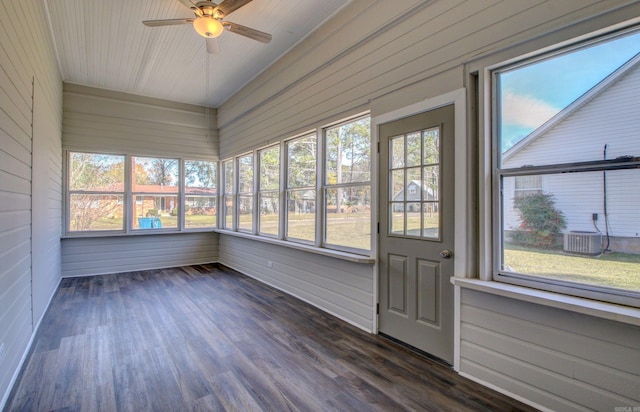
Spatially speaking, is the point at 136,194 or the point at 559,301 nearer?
the point at 559,301

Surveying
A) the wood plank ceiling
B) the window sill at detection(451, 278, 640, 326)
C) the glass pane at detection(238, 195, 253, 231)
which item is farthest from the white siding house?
the glass pane at detection(238, 195, 253, 231)

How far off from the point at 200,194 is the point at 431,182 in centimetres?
561

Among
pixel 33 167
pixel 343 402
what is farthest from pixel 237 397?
pixel 33 167

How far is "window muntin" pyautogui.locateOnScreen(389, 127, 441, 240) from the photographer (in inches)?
106

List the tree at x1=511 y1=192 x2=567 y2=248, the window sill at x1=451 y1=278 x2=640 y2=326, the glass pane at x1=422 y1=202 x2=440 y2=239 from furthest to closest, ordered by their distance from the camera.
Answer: the glass pane at x1=422 y1=202 x2=440 y2=239 < the tree at x1=511 y1=192 x2=567 y2=248 < the window sill at x1=451 y1=278 x2=640 y2=326

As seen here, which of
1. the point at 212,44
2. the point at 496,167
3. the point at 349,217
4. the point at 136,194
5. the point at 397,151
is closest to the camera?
the point at 496,167

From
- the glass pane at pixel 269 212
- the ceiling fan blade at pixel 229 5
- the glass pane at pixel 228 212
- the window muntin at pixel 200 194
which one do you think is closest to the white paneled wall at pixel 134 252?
the window muntin at pixel 200 194

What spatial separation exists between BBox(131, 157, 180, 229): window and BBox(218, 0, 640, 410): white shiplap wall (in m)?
2.94

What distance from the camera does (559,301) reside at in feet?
6.15

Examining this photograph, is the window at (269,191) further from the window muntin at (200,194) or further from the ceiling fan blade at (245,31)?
the window muntin at (200,194)

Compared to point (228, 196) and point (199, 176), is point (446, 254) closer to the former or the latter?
point (228, 196)

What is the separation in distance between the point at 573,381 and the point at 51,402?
3366mm

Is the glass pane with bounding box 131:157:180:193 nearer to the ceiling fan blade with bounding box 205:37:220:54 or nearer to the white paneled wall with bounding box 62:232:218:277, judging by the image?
the white paneled wall with bounding box 62:232:218:277

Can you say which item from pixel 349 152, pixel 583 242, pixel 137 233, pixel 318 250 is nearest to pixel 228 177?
pixel 137 233
